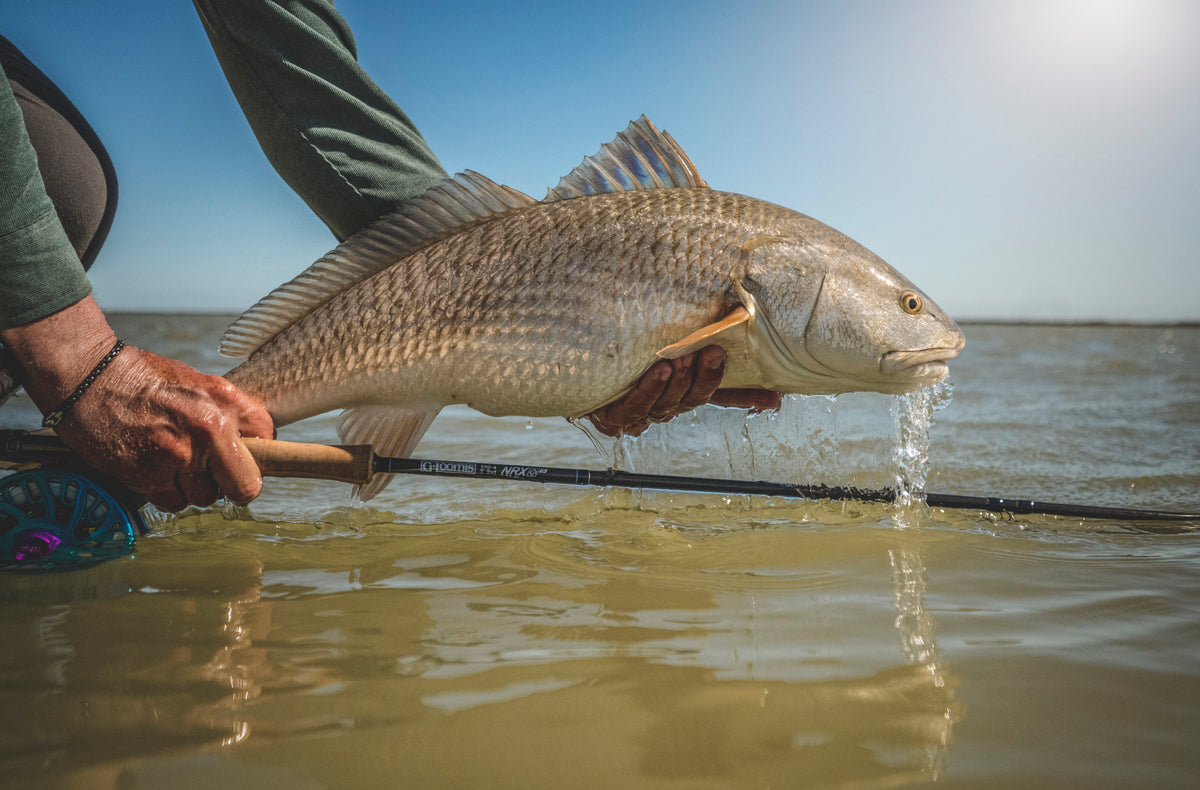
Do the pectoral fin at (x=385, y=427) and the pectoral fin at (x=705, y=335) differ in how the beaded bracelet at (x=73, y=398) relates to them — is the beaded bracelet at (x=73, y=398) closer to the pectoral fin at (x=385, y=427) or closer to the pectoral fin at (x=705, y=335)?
the pectoral fin at (x=385, y=427)

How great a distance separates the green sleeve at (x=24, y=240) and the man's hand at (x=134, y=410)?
0.05 m

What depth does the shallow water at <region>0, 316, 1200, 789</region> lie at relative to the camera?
1334 mm

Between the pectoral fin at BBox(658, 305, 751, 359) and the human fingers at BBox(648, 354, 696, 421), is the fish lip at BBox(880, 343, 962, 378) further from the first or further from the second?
the human fingers at BBox(648, 354, 696, 421)

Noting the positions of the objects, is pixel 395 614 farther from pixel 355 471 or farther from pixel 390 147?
pixel 390 147

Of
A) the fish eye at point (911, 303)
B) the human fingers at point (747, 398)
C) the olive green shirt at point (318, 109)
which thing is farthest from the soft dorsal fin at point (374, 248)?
the fish eye at point (911, 303)

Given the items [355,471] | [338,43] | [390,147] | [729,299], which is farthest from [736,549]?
[338,43]

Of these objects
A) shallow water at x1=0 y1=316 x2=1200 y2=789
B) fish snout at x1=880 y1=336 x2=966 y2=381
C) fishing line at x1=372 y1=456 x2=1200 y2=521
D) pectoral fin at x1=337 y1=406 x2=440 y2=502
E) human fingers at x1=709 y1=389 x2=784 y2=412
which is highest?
fish snout at x1=880 y1=336 x2=966 y2=381

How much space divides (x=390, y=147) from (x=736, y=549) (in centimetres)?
227

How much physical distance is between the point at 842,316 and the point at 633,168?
0.96 metres

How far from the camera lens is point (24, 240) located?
6.85ft

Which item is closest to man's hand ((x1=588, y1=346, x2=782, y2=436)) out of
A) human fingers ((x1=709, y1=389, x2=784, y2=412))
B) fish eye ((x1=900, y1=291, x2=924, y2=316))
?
human fingers ((x1=709, y1=389, x2=784, y2=412))

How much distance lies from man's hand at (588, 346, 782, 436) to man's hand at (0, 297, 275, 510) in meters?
1.29

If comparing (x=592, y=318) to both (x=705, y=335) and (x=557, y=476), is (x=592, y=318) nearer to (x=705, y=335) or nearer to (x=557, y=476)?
(x=705, y=335)

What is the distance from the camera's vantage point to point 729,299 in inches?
99.1
